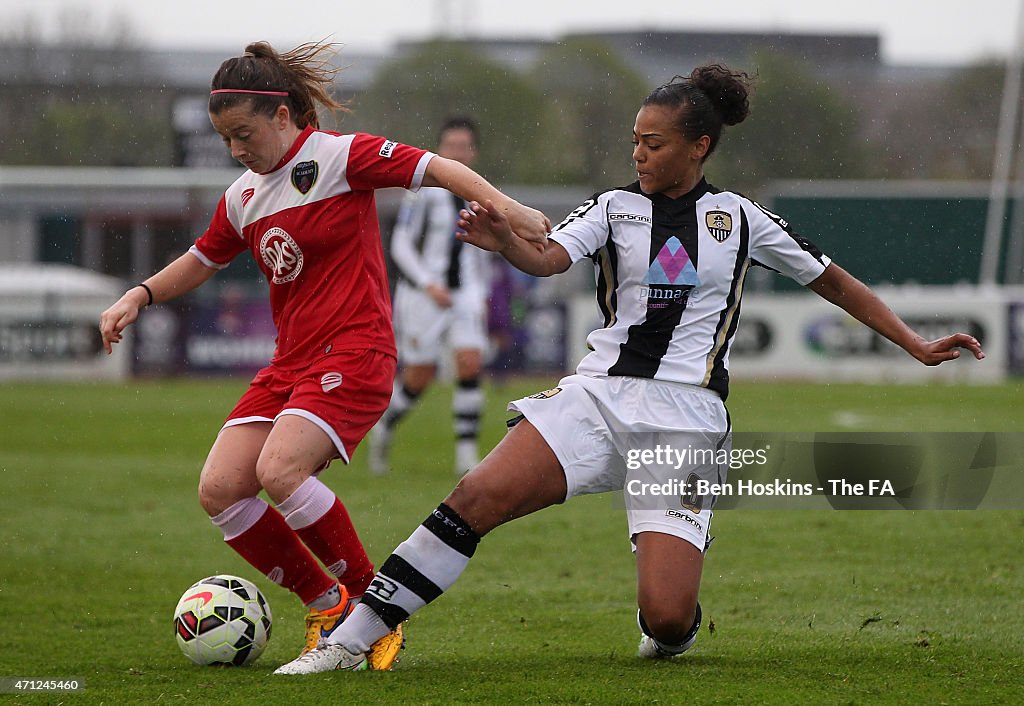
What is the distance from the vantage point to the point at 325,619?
13.6 feet

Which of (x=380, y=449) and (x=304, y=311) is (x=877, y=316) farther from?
(x=380, y=449)

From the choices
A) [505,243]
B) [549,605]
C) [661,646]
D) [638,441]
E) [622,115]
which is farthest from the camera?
[622,115]

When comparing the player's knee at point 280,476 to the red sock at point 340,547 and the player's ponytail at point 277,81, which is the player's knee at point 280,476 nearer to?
the red sock at point 340,547

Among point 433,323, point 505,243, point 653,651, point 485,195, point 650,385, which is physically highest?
point 485,195

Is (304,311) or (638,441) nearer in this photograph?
(638,441)

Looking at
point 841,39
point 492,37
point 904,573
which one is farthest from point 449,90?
point 904,573

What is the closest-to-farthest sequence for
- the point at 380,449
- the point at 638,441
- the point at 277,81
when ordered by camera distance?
the point at 638,441, the point at 277,81, the point at 380,449

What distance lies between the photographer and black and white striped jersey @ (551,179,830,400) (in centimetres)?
388

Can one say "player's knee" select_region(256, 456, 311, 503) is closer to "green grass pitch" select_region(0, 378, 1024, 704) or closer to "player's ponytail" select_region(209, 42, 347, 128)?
"green grass pitch" select_region(0, 378, 1024, 704)

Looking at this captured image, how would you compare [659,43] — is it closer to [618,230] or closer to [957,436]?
[957,436]

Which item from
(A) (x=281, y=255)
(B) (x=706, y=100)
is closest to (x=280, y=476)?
(A) (x=281, y=255)

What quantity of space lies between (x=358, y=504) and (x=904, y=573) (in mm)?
3113

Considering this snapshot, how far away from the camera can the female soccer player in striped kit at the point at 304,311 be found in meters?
4.00

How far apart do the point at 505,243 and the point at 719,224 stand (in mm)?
779
